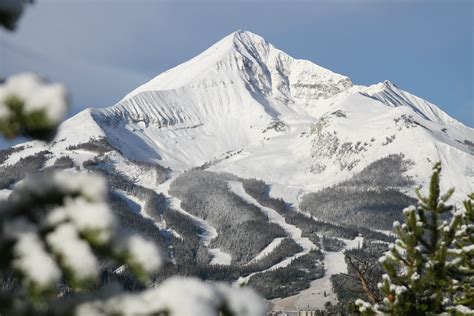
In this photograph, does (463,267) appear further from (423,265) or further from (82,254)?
(82,254)

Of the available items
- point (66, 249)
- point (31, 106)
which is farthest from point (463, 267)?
point (31, 106)

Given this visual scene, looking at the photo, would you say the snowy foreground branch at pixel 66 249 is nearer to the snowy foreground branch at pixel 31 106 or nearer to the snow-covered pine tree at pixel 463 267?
the snowy foreground branch at pixel 31 106

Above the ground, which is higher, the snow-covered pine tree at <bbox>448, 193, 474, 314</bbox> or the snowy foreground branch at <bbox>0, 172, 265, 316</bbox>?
the snow-covered pine tree at <bbox>448, 193, 474, 314</bbox>

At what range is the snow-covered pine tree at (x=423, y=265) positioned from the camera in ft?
47.5

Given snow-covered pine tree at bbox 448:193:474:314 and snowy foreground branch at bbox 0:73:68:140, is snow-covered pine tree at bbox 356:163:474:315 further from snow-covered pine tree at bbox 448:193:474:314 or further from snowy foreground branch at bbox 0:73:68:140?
snowy foreground branch at bbox 0:73:68:140

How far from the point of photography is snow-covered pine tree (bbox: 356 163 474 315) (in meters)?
14.5

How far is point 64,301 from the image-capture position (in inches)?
131

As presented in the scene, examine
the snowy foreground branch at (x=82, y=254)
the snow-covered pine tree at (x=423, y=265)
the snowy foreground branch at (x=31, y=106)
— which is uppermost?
the snow-covered pine tree at (x=423, y=265)

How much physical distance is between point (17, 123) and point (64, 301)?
3.36ft

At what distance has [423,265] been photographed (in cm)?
1503

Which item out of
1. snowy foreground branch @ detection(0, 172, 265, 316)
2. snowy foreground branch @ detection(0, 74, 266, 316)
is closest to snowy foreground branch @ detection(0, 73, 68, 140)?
snowy foreground branch @ detection(0, 74, 266, 316)

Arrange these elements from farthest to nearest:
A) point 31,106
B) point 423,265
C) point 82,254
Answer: point 423,265 → point 31,106 → point 82,254

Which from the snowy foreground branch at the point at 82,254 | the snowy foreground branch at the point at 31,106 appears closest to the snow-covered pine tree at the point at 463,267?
the snowy foreground branch at the point at 82,254

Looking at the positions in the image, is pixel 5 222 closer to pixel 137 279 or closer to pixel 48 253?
pixel 48 253
